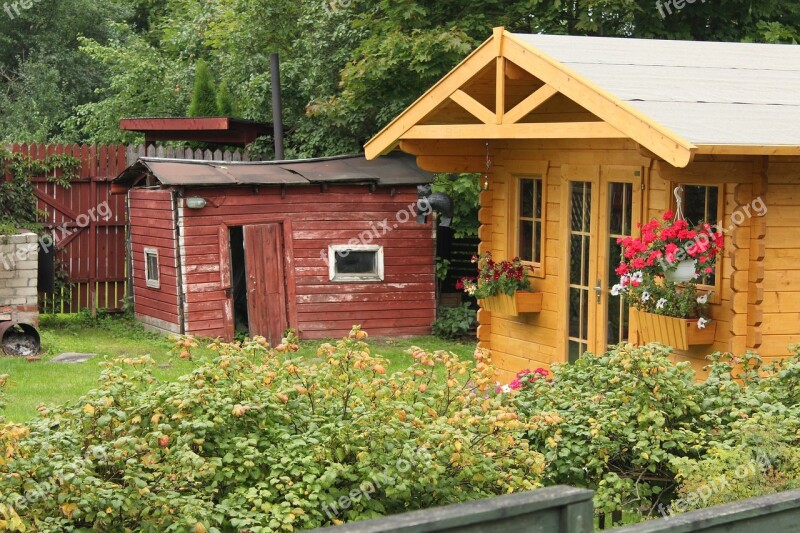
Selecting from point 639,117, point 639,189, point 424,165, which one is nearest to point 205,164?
point 424,165

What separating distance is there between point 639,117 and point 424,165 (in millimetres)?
4011

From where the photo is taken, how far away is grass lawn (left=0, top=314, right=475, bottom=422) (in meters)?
12.2

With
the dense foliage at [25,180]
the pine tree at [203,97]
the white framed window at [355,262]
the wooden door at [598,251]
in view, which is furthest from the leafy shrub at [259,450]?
the pine tree at [203,97]

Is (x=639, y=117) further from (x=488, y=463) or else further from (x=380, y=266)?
(x=380, y=266)

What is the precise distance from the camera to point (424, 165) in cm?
1235

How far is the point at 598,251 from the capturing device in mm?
10773

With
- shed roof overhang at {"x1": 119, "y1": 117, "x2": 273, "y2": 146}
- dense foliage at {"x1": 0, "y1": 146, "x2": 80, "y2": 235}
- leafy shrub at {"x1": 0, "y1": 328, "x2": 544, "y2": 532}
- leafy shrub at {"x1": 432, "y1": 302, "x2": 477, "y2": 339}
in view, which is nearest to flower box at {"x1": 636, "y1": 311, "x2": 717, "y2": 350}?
leafy shrub at {"x1": 0, "y1": 328, "x2": 544, "y2": 532}

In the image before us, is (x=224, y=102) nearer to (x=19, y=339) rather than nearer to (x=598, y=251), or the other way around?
(x=19, y=339)

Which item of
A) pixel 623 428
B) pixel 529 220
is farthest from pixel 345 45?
pixel 623 428

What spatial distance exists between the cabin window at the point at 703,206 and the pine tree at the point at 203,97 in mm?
14794

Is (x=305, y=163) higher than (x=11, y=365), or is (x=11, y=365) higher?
(x=305, y=163)

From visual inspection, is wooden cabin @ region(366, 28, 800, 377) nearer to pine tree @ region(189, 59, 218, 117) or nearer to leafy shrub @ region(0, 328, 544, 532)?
leafy shrub @ region(0, 328, 544, 532)

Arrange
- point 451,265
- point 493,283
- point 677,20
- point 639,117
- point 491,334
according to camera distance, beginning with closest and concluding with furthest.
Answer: point 639,117
point 493,283
point 491,334
point 451,265
point 677,20

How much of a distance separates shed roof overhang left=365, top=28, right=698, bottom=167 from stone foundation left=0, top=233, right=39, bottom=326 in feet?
17.3
